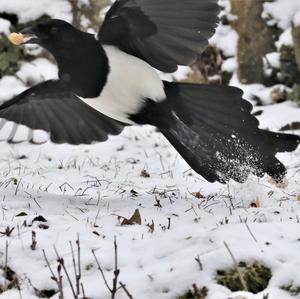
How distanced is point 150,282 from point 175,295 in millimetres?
115

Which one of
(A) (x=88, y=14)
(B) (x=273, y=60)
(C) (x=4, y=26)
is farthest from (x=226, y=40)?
(C) (x=4, y=26)

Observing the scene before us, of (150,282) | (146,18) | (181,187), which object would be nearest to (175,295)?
(150,282)

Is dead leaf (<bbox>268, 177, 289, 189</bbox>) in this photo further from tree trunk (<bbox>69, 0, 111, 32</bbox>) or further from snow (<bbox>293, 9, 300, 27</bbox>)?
tree trunk (<bbox>69, 0, 111, 32</bbox>)

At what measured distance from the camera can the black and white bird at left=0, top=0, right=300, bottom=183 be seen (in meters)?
3.64

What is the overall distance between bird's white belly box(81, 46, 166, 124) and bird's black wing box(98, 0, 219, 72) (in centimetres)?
8

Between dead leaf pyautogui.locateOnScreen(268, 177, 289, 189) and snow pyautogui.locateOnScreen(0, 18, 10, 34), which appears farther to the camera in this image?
snow pyautogui.locateOnScreen(0, 18, 10, 34)

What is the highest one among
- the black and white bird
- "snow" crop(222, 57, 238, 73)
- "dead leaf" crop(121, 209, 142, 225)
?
the black and white bird

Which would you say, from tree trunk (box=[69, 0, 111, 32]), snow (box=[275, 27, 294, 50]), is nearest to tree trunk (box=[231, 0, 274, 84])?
snow (box=[275, 27, 294, 50])

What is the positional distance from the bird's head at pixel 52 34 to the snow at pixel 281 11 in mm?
5026

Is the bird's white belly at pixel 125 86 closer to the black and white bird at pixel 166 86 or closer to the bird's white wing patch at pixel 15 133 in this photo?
the black and white bird at pixel 166 86

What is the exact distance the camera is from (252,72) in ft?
27.4

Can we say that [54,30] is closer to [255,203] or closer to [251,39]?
[255,203]

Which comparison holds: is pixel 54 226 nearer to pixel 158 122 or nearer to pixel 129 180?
pixel 158 122

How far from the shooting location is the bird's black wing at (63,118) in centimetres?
447
